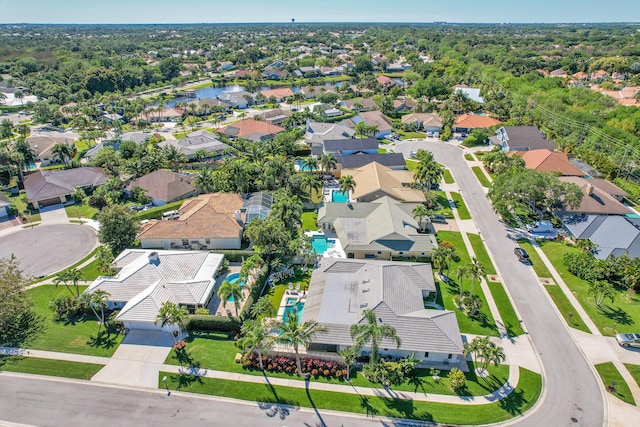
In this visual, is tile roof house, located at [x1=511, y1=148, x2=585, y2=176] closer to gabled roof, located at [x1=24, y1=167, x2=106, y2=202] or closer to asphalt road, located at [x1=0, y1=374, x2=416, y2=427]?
asphalt road, located at [x1=0, y1=374, x2=416, y2=427]

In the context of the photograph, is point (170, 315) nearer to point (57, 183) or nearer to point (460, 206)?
point (460, 206)

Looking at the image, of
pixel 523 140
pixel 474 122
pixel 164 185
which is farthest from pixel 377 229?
pixel 474 122

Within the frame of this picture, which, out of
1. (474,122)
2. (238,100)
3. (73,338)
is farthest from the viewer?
(238,100)

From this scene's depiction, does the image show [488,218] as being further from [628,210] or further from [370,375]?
[370,375]

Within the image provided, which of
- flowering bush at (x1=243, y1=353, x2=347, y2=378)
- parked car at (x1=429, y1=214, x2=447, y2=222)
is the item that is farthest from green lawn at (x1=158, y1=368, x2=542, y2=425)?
parked car at (x1=429, y1=214, x2=447, y2=222)

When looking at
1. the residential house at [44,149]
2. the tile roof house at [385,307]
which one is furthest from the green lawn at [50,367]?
the residential house at [44,149]

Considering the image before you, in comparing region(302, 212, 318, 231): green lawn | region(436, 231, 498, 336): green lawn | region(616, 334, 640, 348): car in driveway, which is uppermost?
region(616, 334, 640, 348): car in driveway
